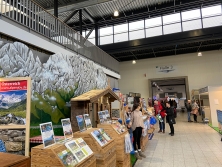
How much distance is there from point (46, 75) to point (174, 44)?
9171 millimetres

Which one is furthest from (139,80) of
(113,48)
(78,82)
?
(78,82)

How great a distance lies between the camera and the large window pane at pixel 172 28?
1123 cm

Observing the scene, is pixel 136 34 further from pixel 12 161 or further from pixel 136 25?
pixel 12 161

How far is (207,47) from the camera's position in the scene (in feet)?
41.3

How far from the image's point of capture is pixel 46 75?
4.54 meters

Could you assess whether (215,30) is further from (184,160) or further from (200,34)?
(184,160)

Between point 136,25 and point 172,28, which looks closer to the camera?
point 172,28

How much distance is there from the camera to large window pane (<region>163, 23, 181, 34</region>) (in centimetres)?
1123

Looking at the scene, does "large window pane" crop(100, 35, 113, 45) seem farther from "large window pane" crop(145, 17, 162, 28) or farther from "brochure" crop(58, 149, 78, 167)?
"brochure" crop(58, 149, 78, 167)

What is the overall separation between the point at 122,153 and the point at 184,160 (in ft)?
6.55

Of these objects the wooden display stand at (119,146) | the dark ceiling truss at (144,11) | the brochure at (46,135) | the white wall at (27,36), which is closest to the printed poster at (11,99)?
the brochure at (46,135)

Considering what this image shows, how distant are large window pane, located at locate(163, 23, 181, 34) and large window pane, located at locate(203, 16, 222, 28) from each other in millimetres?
1589

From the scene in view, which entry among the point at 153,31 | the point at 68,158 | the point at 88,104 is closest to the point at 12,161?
the point at 68,158

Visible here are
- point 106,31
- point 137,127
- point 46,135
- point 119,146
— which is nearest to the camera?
point 46,135
